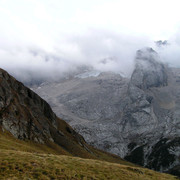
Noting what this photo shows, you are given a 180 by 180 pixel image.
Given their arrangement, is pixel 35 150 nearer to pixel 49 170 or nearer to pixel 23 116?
pixel 49 170

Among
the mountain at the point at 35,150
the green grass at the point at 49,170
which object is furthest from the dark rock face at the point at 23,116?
the green grass at the point at 49,170

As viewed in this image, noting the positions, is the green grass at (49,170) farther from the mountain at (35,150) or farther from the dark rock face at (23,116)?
the dark rock face at (23,116)

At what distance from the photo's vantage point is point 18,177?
71.5 ft

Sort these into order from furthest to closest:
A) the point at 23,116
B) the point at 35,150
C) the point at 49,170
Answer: the point at 23,116 < the point at 35,150 < the point at 49,170

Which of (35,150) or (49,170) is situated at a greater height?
(49,170)

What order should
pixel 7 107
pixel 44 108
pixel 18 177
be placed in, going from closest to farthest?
pixel 18 177 → pixel 7 107 → pixel 44 108

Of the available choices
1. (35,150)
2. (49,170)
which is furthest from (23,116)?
(49,170)

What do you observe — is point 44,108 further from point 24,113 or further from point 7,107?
point 7,107

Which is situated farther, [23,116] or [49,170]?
[23,116]

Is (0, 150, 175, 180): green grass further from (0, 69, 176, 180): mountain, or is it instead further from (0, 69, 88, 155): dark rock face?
(0, 69, 88, 155): dark rock face

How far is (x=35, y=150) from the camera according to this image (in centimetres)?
5866

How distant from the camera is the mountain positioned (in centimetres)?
2494

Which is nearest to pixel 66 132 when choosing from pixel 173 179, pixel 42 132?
pixel 42 132

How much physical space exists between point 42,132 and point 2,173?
260 ft
